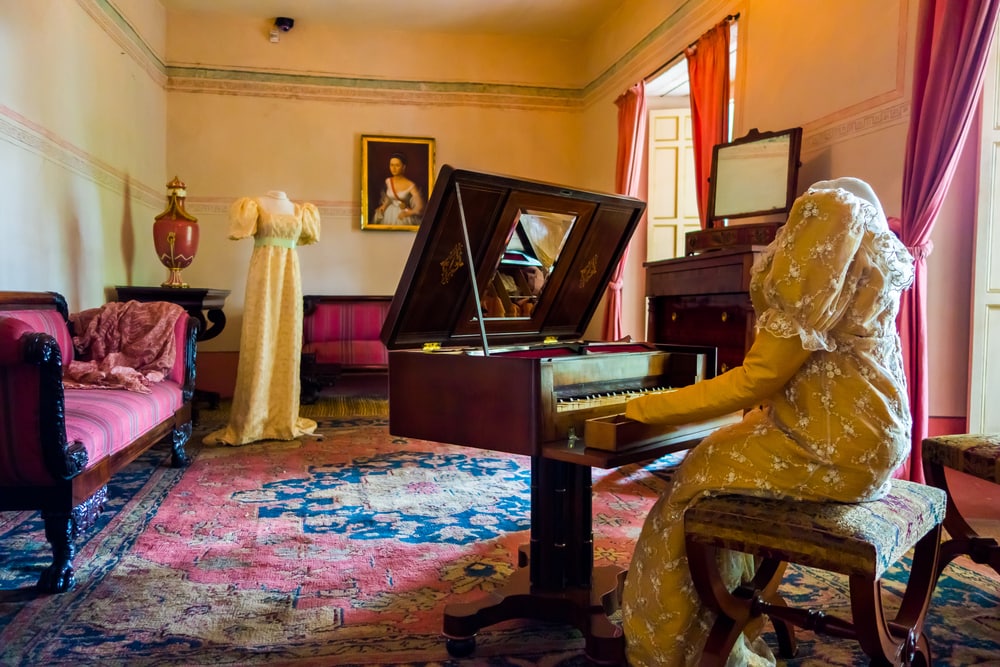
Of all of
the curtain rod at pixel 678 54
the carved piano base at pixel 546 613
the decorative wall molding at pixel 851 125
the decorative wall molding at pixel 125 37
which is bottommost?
the carved piano base at pixel 546 613

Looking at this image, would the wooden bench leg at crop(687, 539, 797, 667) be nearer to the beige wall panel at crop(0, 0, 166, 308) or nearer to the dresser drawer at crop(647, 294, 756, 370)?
the dresser drawer at crop(647, 294, 756, 370)

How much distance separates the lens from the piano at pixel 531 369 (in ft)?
5.84

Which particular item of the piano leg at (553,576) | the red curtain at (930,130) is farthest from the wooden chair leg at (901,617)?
the red curtain at (930,130)

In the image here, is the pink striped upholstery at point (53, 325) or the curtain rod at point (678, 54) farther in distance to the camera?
the curtain rod at point (678, 54)

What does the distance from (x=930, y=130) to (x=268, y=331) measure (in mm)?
4007

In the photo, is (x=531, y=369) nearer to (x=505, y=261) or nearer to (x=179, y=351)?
(x=505, y=261)

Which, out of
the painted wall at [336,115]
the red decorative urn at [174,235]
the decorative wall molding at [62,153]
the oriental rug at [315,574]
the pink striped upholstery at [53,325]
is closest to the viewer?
the oriental rug at [315,574]

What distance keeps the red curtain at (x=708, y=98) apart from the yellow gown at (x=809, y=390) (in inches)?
126

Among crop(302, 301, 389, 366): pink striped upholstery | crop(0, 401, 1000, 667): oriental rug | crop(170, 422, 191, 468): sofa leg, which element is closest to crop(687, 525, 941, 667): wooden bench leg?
crop(0, 401, 1000, 667): oriental rug

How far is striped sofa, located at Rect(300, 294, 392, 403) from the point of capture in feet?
→ 20.8

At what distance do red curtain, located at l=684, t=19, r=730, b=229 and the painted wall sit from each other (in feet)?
0.43

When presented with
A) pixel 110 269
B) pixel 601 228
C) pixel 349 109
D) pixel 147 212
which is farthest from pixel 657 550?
pixel 349 109

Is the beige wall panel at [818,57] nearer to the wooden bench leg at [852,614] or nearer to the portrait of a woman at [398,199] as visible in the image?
the wooden bench leg at [852,614]

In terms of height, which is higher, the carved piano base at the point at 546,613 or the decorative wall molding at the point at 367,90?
the decorative wall molding at the point at 367,90
